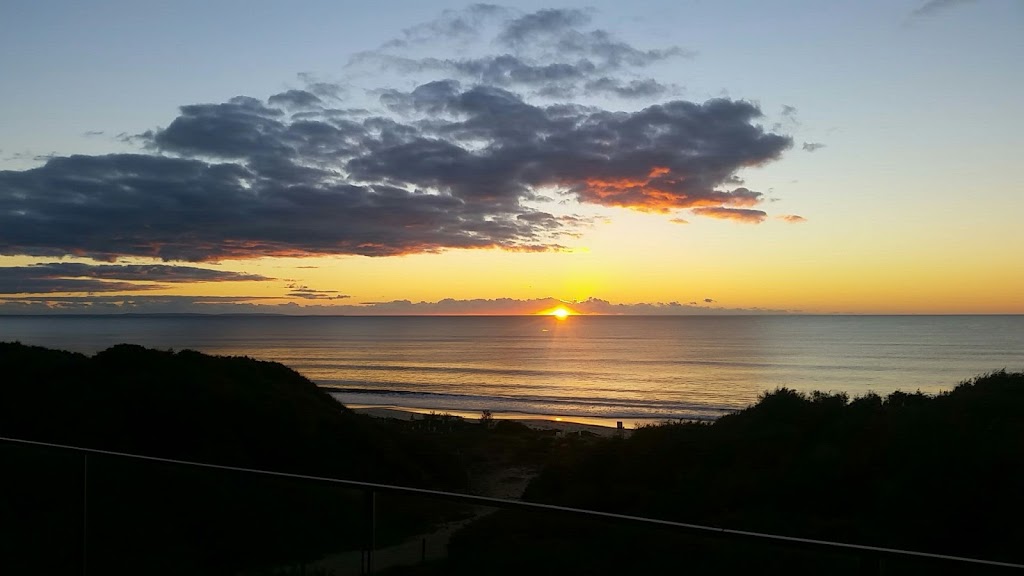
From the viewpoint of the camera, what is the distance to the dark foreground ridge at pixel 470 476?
9.81ft

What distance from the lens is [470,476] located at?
2281 cm

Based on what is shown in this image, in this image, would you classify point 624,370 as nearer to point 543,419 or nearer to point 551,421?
point 543,419

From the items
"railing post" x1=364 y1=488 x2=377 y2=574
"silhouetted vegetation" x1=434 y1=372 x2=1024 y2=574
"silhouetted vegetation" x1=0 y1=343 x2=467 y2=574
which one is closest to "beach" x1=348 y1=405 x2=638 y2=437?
"silhouetted vegetation" x1=0 y1=343 x2=467 y2=574

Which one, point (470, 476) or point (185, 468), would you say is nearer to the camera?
point (185, 468)

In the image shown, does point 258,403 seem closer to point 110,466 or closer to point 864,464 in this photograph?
point 864,464

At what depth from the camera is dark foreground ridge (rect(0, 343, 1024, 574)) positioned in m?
2.99

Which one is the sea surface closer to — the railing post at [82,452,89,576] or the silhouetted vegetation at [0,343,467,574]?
the silhouetted vegetation at [0,343,467,574]

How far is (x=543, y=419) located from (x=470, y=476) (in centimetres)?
1793

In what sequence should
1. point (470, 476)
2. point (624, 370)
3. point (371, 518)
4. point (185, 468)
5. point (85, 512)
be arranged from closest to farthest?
point (371, 518)
point (185, 468)
point (85, 512)
point (470, 476)
point (624, 370)

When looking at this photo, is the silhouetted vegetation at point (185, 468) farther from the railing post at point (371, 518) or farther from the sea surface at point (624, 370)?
the sea surface at point (624, 370)

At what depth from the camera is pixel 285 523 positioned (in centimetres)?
350

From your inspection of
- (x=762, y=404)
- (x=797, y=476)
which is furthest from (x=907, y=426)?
(x=762, y=404)

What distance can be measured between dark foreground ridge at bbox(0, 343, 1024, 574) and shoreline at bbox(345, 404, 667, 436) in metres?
4.18

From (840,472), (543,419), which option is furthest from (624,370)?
(840,472)
